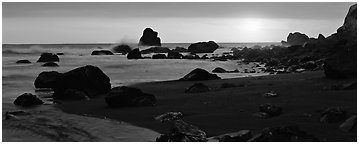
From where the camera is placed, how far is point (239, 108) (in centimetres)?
1170

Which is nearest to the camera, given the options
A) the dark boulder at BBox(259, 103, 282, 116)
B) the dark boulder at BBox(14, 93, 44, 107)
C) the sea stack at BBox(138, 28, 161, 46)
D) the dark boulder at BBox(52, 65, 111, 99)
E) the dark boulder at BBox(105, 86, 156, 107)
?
the dark boulder at BBox(259, 103, 282, 116)

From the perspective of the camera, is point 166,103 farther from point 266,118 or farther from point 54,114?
point 266,118

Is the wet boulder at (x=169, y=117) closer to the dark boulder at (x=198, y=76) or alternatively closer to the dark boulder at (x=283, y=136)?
the dark boulder at (x=283, y=136)

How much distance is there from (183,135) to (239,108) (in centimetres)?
358

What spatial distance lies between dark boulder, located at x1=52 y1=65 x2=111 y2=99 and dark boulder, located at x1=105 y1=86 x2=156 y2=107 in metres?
2.97

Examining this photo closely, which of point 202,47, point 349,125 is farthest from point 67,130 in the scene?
point 202,47

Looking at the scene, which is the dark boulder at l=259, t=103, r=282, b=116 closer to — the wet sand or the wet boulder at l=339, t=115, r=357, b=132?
the wet boulder at l=339, t=115, r=357, b=132

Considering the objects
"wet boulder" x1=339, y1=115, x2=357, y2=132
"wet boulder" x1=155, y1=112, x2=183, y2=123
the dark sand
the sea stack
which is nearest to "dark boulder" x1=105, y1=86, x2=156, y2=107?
the dark sand

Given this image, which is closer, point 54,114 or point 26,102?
point 54,114

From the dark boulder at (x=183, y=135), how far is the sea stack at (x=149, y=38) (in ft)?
322

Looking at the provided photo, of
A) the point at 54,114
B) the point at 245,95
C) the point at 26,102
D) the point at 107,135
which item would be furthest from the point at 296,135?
the point at 26,102

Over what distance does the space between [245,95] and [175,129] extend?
5.30m

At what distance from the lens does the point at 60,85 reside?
16.4 m

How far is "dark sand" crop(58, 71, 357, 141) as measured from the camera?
9656 mm
